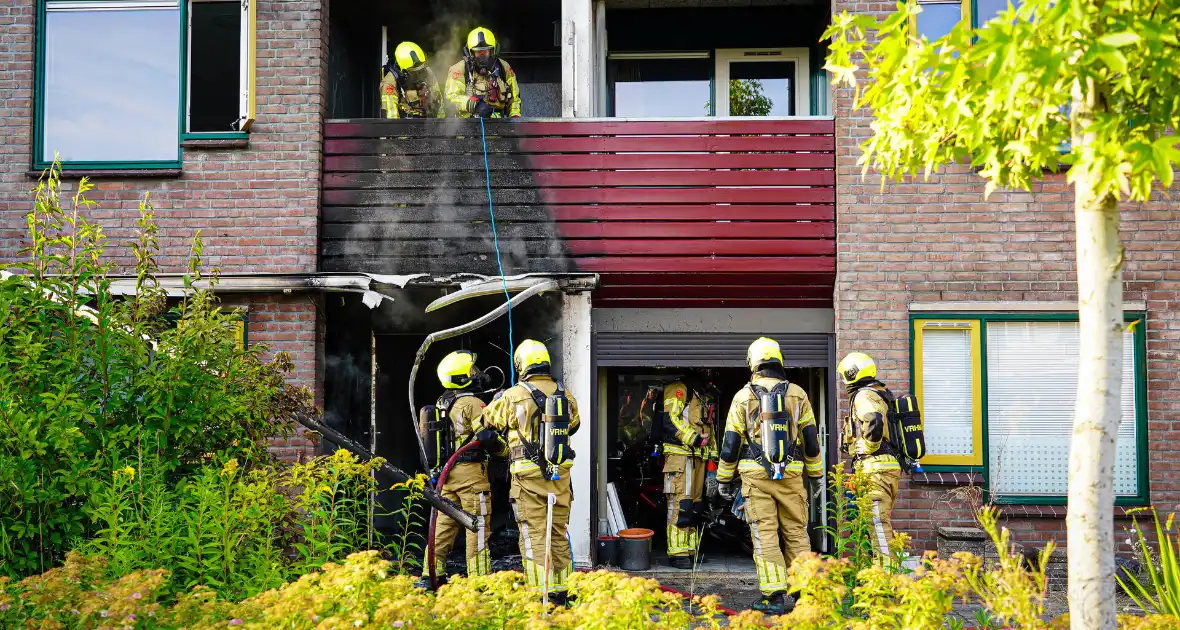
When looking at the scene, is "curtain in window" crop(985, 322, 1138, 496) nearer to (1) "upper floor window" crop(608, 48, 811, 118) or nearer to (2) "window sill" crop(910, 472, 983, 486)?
(2) "window sill" crop(910, 472, 983, 486)

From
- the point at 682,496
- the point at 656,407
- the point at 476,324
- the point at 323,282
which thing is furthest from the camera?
the point at 656,407

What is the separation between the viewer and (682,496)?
9.44 meters

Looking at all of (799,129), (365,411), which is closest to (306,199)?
(365,411)

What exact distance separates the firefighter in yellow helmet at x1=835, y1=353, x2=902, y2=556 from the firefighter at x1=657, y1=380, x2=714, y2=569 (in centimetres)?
210

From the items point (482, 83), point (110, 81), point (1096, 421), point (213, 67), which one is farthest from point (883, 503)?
point (110, 81)

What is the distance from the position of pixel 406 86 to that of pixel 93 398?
5.21 meters

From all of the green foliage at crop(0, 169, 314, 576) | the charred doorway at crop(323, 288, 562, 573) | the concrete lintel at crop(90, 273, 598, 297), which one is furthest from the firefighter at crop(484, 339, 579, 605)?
the green foliage at crop(0, 169, 314, 576)

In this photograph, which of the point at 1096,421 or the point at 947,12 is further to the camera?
the point at 947,12

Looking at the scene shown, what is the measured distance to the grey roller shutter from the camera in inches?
350

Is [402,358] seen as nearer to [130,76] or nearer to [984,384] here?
[130,76]

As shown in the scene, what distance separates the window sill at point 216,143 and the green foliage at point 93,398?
12.1 ft

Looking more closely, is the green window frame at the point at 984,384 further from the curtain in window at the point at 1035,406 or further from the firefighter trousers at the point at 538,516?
the firefighter trousers at the point at 538,516

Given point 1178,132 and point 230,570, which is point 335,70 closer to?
point 230,570

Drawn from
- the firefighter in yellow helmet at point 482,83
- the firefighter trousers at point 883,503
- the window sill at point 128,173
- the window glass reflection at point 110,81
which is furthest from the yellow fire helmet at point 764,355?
the window glass reflection at point 110,81
